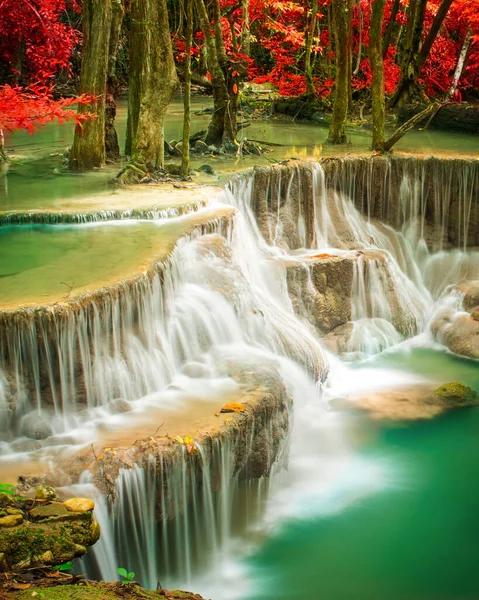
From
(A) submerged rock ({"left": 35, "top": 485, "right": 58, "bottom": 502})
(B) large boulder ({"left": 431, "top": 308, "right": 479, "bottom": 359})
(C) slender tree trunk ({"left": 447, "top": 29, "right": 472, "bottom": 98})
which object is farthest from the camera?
(C) slender tree trunk ({"left": 447, "top": 29, "right": 472, "bottom": 98})

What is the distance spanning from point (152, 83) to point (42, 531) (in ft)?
29.3

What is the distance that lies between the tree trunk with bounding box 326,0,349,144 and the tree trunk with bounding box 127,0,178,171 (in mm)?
4146

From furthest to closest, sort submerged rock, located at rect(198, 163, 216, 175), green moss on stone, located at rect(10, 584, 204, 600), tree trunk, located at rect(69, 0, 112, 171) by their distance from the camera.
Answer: submerged rock, located at rect(198, 163, 216, 175) → tree trunk, located at rect(69, 0, 112, 171) → green moss on stone, located at rect(10, 584, 204, 600)

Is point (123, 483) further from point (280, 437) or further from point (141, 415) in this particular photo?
point (280, 437)

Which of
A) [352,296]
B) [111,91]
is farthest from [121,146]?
[352,296]

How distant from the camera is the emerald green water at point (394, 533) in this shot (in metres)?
6.68

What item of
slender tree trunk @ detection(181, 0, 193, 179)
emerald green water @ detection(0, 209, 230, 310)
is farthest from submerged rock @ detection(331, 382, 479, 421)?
slender tree trunk @ detection(181, 0, 193, 179)

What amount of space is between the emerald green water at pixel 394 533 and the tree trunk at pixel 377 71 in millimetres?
6590

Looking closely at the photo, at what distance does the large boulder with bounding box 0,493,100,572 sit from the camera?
15.9 ft

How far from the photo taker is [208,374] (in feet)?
26.9

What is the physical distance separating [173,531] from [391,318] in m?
6.33

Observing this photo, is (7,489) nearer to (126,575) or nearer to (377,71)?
(126,575)

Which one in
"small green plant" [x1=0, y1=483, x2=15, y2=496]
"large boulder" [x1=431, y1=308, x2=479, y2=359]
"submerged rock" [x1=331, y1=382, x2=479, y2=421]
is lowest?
"submerged rock" [x1=331, y1=382, x2=479, y2=421]

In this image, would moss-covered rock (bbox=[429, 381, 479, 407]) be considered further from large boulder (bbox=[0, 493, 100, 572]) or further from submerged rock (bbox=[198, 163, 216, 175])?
large boulder (bbox=[0, 493, 100, 572])
